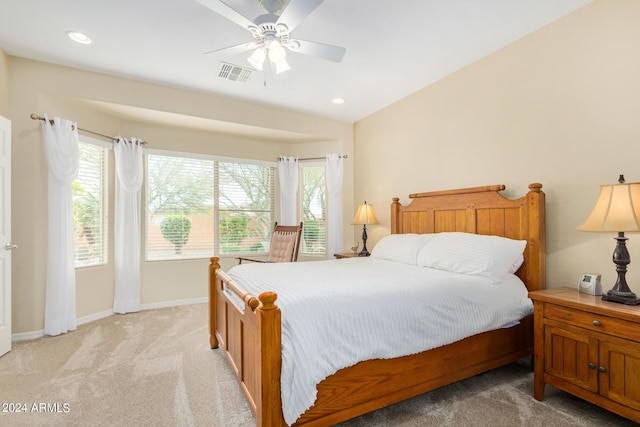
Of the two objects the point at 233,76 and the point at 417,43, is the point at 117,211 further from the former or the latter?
the point at 417,43

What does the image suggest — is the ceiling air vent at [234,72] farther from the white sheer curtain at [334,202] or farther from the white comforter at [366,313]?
the white comforter at [366,313]

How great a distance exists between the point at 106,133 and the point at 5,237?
1640mm

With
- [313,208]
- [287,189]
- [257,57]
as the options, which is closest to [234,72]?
[257,57]

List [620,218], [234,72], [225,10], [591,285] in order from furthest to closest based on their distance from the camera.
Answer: [234,72], [591,285], [225,10], [620,218]

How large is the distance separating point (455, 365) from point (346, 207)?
308 cm

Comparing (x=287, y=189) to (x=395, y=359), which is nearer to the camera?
(x=395, y=359)

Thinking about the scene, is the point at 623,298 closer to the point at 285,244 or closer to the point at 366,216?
the point at 366,216

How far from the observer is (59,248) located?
3197 mm

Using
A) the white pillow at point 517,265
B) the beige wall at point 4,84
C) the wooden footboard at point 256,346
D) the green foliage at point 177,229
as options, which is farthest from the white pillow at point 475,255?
the beige wall at point 4,84

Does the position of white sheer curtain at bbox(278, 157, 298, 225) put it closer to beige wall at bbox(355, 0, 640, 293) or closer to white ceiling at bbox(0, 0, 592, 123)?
white ceiling at bbox(0, 0, 592, 123)

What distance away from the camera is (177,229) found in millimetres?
4457

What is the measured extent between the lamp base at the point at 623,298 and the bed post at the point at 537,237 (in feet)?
1.95

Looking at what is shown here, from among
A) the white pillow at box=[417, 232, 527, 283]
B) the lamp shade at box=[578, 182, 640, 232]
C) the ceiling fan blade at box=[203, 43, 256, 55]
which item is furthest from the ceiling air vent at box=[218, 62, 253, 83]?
the lamp shade at box=[578, 182, 640, 232]

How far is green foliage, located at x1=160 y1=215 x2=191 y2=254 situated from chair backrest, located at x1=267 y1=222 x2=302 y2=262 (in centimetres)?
127
